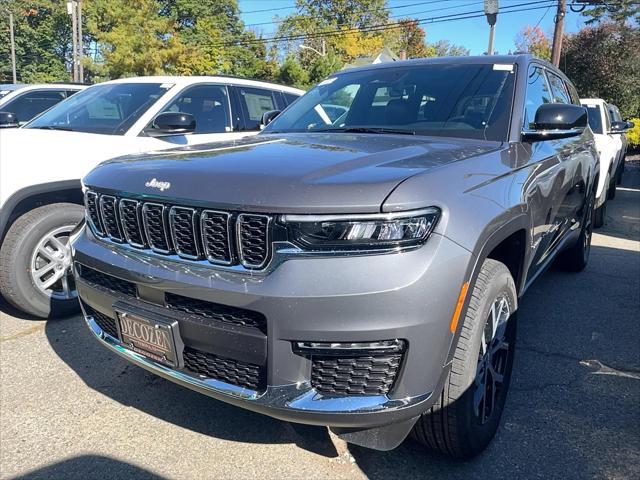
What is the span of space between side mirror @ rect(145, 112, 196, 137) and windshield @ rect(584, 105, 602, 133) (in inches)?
283

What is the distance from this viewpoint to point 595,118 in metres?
8.90

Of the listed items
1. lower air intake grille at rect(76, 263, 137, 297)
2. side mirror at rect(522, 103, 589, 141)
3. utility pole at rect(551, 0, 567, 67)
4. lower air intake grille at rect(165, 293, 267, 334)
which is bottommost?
lower air intake grille at rect(76, 263, 137, 297)

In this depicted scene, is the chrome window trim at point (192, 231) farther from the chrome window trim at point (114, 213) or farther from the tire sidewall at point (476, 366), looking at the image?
the tire sidewall at point (476, 366)

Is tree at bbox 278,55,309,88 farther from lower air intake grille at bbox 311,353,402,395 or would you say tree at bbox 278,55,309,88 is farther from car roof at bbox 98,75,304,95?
lower air intake grille at bbox 311,353,402,395

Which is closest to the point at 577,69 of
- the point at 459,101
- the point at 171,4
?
the point at 459,101

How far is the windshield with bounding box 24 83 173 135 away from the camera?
467 centimetres

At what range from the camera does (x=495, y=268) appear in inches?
92.0

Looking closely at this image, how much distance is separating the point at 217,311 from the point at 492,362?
1376mm

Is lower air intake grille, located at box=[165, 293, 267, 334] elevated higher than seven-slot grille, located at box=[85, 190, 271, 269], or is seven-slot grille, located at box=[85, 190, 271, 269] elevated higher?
seven-slot grille, located at box=[85, 190, 271, 269]

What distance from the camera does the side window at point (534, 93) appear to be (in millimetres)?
3123

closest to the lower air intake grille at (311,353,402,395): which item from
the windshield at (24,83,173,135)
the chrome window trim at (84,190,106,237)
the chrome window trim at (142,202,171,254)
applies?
the chrome window trim at (142,202,171,254)

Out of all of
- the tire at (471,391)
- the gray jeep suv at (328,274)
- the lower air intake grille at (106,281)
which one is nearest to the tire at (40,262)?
the gray jeep suv at (328,274)

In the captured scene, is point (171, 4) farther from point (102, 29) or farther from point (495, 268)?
point (495, 268)

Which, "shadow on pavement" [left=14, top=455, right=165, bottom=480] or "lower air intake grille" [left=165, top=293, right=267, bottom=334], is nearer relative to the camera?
"lower air intake grille" [left=165, top=293, right=267, bottom=334]
